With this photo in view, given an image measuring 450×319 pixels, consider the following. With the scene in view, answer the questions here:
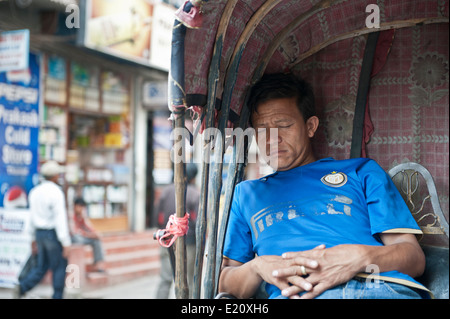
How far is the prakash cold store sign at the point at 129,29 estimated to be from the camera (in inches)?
244

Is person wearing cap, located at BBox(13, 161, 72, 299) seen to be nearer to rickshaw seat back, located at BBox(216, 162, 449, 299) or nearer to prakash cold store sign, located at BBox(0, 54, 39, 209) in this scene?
prakash cold store sign, located at BBox(0, 54, 39, 209)

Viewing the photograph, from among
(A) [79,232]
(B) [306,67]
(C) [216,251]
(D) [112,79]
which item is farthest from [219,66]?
(D) [112,79]

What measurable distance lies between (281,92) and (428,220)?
0.88 meters

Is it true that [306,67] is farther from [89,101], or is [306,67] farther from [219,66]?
[89,101]

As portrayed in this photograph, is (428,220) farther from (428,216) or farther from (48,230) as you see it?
(48,230)

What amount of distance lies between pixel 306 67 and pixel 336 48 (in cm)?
18

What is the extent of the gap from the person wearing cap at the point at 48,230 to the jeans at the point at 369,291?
3.82m

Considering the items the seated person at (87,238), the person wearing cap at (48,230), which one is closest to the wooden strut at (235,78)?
the person wearing cap at (48,230)

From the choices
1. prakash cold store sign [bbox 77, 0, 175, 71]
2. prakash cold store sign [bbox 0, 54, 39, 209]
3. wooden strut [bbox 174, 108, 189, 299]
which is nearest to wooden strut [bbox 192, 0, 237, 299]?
wooden strut [bbox 174, 108, 189, 299]

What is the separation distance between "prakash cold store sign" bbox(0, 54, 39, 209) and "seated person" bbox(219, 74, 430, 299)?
465 cm

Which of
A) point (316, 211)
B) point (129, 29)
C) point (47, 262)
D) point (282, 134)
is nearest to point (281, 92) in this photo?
point (282, 134)

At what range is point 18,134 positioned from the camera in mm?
5859

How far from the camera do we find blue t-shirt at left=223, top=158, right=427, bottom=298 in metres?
1.74

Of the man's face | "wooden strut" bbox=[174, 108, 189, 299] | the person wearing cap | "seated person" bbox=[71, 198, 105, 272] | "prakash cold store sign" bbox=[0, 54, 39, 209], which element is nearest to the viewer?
"wooden strut" bbox=[174, 108, 189, 299]
